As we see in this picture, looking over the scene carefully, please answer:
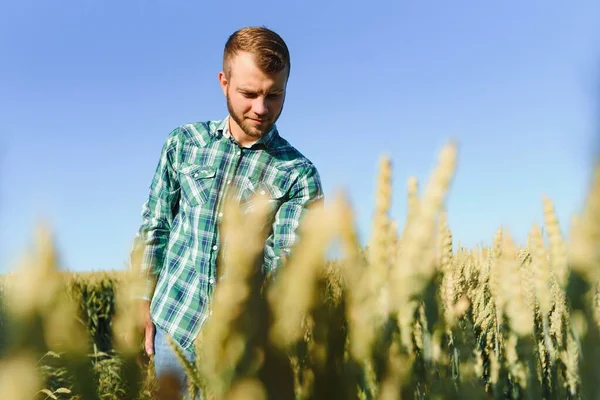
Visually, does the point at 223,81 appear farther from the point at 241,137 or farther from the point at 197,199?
the point at 197,199

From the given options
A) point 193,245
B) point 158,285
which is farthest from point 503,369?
point 158,285

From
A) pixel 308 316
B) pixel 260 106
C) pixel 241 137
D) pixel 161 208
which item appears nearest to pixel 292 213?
pixel 260 106

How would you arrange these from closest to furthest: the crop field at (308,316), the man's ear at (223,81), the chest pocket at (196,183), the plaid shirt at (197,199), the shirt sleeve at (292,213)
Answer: the crop field at (308,316)
the shirt sleeve at (292,213)
the plaid shirt at (197,199)
the chest pocket at (196,183)
the man's ear at (223,81)

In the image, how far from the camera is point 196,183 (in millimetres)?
2465

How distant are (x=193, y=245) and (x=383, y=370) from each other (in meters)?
1.96

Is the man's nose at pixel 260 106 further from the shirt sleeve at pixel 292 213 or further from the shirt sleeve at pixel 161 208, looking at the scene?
the shirt sleeve at pixel 161 208

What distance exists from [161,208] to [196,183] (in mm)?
268

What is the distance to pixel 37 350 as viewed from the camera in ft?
1.02

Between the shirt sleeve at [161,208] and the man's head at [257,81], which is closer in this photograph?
the man's head at [257,81]

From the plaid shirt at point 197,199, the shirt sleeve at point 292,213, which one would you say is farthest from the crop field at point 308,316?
the plaid shirt at point 197,199

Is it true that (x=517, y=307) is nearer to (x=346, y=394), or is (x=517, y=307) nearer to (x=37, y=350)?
(x=346, y=394)

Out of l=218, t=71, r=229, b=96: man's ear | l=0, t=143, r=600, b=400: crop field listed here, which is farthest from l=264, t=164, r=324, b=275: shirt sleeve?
l=0, t=143, r=600, b=400: crop field

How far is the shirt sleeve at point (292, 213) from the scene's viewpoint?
1.93 m

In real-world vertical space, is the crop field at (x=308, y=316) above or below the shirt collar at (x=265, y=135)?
below
